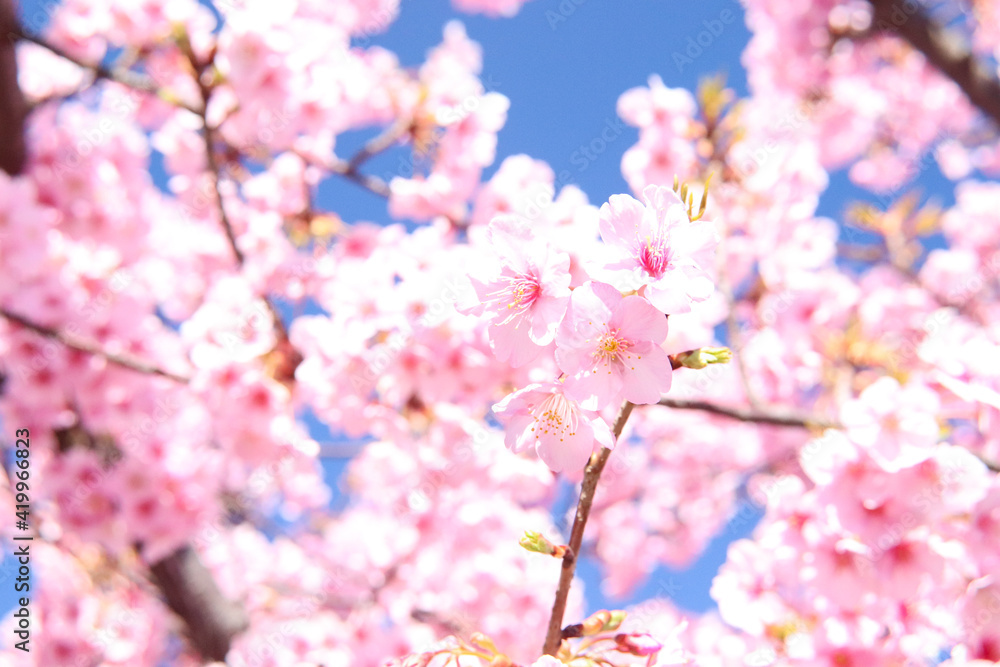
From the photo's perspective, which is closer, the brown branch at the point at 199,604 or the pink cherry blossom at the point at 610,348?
the pink cherry blossom at the point at 610,348

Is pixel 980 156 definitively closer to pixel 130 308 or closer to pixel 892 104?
pixel 892 104

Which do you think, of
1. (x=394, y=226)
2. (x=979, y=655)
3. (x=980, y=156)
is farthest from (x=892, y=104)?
(x=979, y=655)

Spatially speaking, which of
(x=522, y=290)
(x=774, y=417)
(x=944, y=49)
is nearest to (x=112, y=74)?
(x=522, y=290)

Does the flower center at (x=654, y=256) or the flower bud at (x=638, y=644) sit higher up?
the flower center at (x=654, y=256)

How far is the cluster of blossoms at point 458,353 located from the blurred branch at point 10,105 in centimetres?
12

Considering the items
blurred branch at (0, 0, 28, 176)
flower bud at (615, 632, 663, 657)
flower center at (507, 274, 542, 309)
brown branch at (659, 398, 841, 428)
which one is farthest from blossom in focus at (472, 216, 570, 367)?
blurred branch at (0, 0, 28, 176)

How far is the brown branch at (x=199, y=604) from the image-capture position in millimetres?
3933

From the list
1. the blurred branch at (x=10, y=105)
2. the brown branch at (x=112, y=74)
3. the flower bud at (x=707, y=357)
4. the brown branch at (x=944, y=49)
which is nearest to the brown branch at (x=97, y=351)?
the brown branch at (x=112, y=74)

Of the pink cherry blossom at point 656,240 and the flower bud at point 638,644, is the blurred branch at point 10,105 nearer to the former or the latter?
the pink cherry blossom at point 656,240

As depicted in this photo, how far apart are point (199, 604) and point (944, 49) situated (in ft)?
17.9

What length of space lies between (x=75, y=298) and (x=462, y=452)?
2.28m

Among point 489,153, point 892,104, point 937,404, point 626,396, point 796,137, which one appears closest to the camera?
point 626,396

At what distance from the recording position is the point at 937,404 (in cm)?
198

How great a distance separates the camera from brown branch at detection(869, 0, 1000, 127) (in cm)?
361
